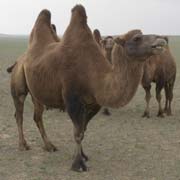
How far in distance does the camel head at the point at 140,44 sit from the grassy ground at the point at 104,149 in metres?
1.84

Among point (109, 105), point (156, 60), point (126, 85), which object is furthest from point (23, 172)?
point (156, 60)

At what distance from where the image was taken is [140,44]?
19.6ft

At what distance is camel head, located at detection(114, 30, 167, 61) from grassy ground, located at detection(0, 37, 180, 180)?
184 cm

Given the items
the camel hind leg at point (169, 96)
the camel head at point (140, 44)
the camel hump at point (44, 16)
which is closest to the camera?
the camel head at point (140, 44)

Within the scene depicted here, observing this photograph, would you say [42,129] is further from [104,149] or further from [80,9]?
[80,9]

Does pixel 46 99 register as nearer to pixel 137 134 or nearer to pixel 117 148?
pixel 117 148

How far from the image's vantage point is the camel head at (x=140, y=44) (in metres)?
5.80

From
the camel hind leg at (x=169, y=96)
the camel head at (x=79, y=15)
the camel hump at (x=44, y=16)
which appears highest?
the camel head at (x=79, y=15)

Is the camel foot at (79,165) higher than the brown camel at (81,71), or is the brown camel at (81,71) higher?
the brown camel at (81,71)

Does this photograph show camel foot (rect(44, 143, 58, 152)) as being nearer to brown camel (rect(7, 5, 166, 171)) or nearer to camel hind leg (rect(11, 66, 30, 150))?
camel hind leg (rect(11, 66, 30, 150))

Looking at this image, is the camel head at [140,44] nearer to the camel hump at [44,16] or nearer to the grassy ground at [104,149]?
the grassy ground at [104,149]

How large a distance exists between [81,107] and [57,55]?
88cm

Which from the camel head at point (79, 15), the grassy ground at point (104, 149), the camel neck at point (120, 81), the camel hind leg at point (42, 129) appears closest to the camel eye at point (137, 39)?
the camel neck at point (120, 81)

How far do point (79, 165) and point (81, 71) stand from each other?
4.63 ft
